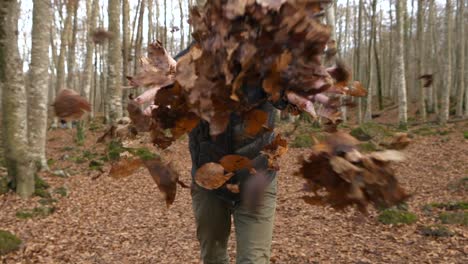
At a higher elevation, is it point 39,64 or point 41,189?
point 39,64

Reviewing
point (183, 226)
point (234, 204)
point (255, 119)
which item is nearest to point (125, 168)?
point (255, 119)

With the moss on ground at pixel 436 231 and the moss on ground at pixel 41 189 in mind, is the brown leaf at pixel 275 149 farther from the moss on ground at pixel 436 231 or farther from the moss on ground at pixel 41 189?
the moss on ground at pixel 41 189

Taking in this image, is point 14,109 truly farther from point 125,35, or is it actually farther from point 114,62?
point 125,35

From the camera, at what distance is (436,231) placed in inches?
205

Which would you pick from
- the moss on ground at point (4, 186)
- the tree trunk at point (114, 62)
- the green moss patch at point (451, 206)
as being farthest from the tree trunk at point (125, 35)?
the green moss patch at point (451, 206)

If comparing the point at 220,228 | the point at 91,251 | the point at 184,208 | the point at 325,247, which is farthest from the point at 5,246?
the point at 325,247

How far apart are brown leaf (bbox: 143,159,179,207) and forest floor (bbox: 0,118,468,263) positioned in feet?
4.44

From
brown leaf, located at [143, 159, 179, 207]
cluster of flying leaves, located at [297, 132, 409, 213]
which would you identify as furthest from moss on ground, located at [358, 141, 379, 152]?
brown leaf, located at [143, 159, 179, 207]

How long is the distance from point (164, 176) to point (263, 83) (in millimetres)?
600

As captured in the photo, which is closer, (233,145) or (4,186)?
(233,145)

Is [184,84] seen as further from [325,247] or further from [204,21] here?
[325,247]

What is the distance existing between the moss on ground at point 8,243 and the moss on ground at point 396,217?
4.77 m

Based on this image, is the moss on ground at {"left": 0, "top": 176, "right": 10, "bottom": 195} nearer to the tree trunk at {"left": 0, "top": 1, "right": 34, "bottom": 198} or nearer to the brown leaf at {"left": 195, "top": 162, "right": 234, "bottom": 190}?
the tree trunk at {"left": 0, "top": 1, "right": 34, "bottom": 198}

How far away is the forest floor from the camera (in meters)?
4.84
